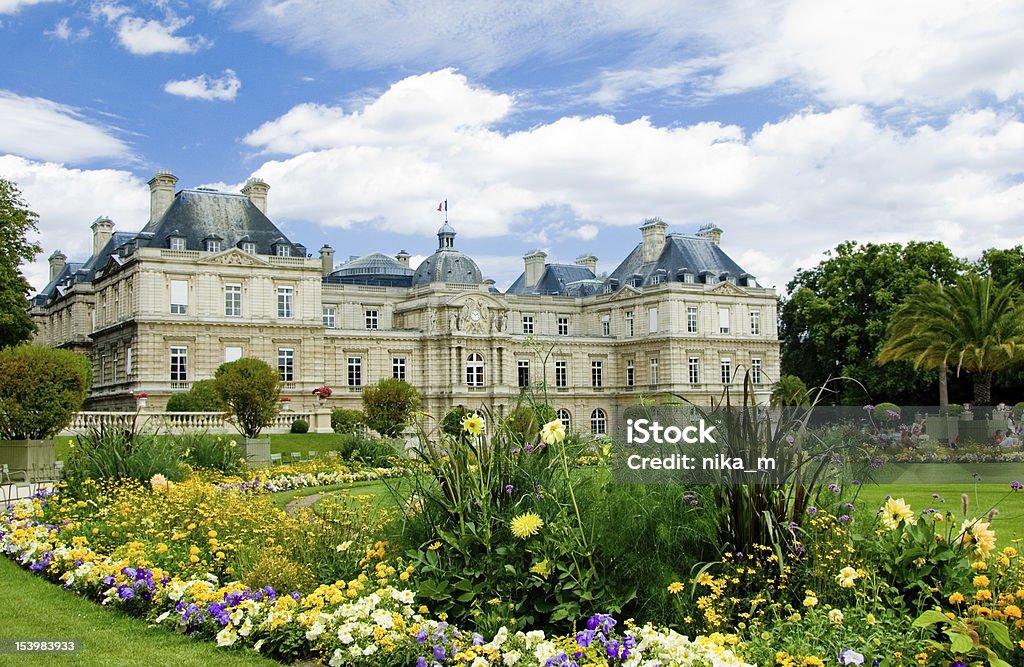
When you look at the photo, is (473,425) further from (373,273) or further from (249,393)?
(373,273)

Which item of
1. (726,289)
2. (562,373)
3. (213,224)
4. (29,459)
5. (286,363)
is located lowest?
(29,459)

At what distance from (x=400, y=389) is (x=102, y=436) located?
79.7 ft

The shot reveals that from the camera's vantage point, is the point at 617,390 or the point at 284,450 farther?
the point at 617,390

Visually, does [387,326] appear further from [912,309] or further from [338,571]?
[338,571]

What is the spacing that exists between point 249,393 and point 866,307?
33.1 metres

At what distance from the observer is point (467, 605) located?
Answer: 7.79 m

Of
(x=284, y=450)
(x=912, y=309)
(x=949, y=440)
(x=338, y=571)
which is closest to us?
(x=338, y=571)

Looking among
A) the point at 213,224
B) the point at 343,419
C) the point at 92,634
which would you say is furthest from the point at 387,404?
the point at 92,634

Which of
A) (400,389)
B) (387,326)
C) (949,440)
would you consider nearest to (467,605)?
(949,440)

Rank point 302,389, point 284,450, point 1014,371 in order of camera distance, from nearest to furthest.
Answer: point 284,450 → point 1014,371 → point 302,389

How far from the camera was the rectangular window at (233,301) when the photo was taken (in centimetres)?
4794

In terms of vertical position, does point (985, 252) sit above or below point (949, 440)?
above

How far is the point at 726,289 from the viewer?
61.8 m

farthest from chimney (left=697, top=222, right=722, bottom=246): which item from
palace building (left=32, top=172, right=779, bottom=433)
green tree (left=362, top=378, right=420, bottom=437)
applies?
green tree (left=362, top=378, right=420, bottom=437)
